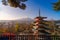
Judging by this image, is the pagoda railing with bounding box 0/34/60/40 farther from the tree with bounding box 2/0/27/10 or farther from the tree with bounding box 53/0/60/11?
the tree with bounding box 2/0/27/10

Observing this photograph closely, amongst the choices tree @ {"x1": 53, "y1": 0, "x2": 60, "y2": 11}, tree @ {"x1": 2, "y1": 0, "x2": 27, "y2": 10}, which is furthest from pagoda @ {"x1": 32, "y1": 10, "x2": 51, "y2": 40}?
tree @ {"x1": 2, "y1": 0, "x2": 27, "y2": 10}

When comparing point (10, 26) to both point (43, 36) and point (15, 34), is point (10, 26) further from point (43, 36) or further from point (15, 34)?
point (43, 36)

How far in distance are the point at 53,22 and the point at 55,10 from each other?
0.23 meters

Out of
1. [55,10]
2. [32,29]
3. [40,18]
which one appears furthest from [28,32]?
[55,10]

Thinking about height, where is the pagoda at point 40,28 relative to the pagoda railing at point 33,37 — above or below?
above

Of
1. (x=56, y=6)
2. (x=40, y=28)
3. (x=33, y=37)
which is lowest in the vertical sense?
(x=33, y=37)

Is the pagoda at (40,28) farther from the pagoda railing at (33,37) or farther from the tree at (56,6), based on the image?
the tree at (56,6)

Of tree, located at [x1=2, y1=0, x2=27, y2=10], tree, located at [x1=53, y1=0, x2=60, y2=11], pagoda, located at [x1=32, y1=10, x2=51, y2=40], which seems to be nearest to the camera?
tree, located at [x1=2, y1=0, x2=27, y2=10]

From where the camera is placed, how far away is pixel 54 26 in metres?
3.26

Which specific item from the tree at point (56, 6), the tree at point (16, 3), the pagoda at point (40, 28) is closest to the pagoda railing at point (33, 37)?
the pagoda at point (40, 28)

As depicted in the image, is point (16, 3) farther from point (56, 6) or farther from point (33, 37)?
point (33, 37)

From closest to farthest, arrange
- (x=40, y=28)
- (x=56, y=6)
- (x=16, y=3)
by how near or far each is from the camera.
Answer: (x=16, y=3) < (x=56, y=6) < (x=40, y=28)

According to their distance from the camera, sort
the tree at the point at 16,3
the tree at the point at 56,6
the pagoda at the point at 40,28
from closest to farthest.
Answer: the tree at the point at 16,3, the tree at the point at 56,6, the pagoda at the point at 40,28

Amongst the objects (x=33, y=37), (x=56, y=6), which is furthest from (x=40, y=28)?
(x=56, y=6)
